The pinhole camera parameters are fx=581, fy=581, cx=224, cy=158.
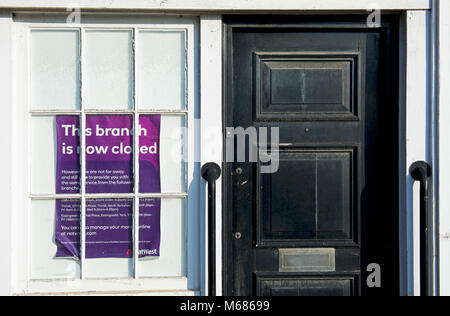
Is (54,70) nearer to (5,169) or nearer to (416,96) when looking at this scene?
(5,169)

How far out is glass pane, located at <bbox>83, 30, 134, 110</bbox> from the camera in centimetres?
338

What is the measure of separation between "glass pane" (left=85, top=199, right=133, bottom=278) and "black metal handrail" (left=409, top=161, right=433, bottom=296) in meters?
1.64

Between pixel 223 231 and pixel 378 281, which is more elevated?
pixel 223 231

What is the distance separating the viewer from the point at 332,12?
3391 mm

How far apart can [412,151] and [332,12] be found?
→ 3.06 feet

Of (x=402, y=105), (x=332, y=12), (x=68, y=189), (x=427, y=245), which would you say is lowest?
(x=427, y=245)

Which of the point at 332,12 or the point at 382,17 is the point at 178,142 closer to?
the point at 332,12

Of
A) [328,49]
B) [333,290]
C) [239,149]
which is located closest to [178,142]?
[239,149]
